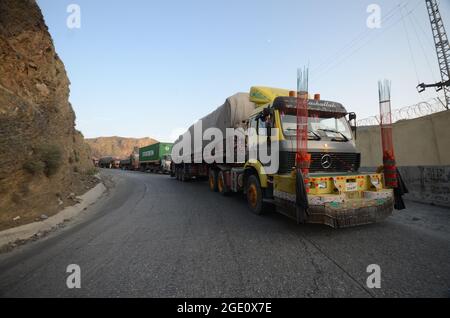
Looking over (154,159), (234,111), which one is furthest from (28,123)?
(154,159)

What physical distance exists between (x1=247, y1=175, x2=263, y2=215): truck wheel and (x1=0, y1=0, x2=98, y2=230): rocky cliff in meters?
5.79

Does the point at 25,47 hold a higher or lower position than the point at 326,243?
higher

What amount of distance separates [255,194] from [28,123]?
7720 mm

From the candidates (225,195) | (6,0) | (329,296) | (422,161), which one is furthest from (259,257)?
(6,0)

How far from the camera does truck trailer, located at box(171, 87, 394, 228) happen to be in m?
4.04

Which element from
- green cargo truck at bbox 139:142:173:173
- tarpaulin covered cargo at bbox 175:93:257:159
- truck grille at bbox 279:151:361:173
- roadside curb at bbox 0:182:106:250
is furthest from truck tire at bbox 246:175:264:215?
green cargo truck at bbox 139:142:173:173

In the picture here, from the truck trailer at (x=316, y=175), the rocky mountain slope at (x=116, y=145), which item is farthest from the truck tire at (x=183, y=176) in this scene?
the rocky mountain slope at (x=116, y=145)

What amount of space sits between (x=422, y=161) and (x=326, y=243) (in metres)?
9.79

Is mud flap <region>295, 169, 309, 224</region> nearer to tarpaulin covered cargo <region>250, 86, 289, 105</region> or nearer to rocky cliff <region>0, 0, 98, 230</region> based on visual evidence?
tarpaulin covered cargo <region>250, 86, 289, 105</region>

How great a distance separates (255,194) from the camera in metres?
6.09

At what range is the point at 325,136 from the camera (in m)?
5.27

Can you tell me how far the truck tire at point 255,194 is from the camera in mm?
5795

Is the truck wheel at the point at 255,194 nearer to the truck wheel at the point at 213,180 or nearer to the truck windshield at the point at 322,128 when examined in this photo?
the truck windshield at the point at 322,128
